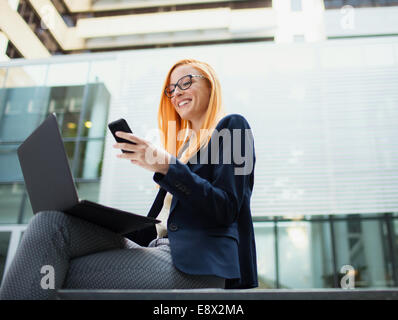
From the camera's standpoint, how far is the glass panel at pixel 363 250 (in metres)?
7.37

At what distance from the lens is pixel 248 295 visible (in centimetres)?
65

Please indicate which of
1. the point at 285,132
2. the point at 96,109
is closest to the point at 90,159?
the point at 96,109

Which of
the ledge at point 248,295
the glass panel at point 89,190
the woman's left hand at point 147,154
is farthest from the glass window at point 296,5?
the ledge at point 248,295

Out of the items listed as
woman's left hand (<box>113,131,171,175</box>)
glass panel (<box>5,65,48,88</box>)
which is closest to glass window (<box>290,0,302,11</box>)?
glass panel (<box>5,65,48,88</box>)

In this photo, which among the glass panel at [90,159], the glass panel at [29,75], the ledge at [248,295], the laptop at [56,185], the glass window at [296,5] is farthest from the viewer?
the glass window at [296,5]

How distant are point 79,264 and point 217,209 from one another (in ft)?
1.40

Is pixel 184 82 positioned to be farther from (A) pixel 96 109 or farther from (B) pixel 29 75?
(B) pixel 29 75

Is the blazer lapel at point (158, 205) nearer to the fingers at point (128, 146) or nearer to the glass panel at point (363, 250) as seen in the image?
the fingers at point (128, 146)

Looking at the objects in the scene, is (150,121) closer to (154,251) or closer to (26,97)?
(26,97)

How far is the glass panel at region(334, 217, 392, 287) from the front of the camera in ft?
24.2

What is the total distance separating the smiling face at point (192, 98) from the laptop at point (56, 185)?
69cm

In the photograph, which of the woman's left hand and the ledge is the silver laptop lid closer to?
the woman's left hand

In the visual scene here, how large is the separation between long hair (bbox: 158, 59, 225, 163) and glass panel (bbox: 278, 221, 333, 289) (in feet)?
19.5
